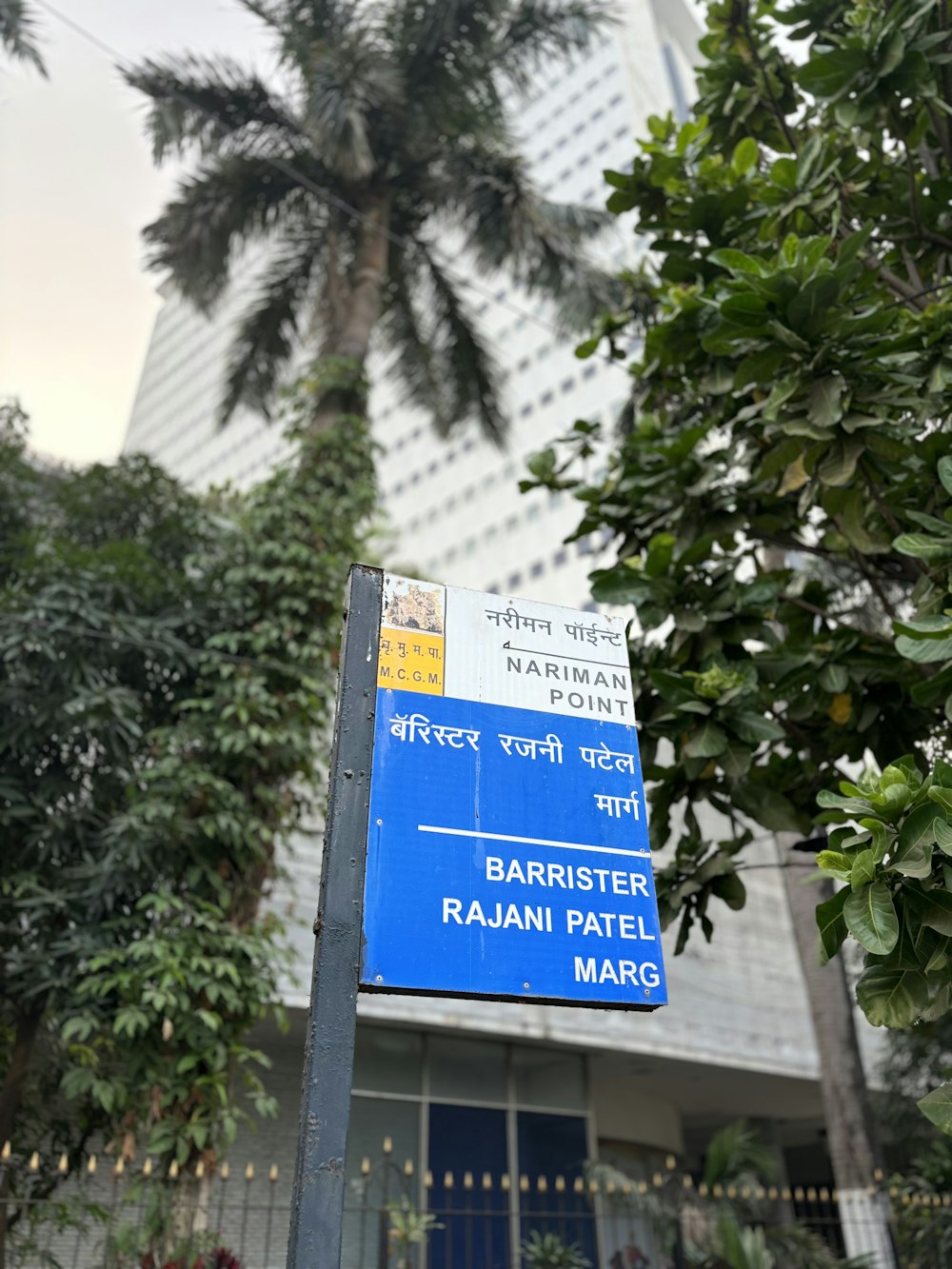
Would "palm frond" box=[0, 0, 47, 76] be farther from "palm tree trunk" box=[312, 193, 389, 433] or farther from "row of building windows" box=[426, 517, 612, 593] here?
"row of building windows" box=[426, 517, 612, 593]

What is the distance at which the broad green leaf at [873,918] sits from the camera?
275 centimetres

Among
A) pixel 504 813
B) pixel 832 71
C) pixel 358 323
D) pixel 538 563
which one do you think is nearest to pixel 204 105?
pixel 358 323

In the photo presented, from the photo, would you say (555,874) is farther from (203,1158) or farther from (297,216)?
→ (297,216)

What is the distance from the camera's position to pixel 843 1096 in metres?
10.9

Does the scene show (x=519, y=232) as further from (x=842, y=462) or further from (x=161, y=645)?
(x=842, y=462)

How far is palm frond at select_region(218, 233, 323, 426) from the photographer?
37.7 feet

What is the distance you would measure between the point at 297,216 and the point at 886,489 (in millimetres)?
8515

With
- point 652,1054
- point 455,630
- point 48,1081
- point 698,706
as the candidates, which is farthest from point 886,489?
point 652,1054

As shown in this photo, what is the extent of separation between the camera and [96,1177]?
9.53m

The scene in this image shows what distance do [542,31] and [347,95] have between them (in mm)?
3205

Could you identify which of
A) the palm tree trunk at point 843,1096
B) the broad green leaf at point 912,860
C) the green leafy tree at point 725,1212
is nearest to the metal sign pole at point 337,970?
the broad green leaf at point 912,860

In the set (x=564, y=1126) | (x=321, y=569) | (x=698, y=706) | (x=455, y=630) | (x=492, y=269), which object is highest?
(x=492, y=269)

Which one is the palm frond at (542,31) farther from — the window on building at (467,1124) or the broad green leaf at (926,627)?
the window on building at (467,1124)

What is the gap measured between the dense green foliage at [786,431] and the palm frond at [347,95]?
4.34 metres
